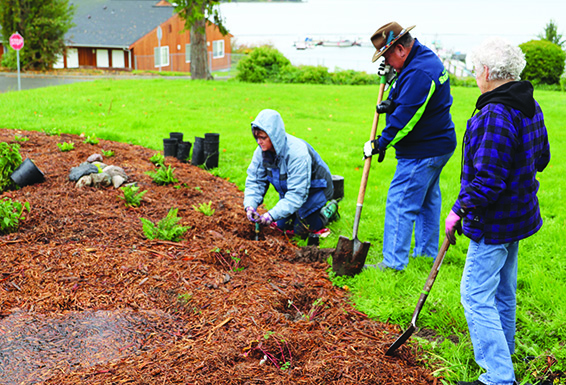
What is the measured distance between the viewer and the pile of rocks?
6517 mm

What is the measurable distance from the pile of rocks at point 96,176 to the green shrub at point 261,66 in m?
19.2

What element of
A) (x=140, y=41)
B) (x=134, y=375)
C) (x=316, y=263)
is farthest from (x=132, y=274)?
(x=140, y=41)

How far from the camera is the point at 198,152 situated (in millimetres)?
8461

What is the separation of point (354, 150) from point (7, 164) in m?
6.14

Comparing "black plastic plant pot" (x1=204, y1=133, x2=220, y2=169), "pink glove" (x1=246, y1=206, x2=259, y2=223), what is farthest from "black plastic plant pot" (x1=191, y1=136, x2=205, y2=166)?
"pink glove" (x1=246, y1=206, x2=259, y2=223)

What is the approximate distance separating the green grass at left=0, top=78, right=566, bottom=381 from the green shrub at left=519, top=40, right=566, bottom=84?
6.38 metres

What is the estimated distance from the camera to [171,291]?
158 inches

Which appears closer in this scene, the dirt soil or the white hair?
the white hair

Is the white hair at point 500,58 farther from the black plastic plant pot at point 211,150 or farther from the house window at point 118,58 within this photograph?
the house window at point 118,58

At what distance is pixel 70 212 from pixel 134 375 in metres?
3.14

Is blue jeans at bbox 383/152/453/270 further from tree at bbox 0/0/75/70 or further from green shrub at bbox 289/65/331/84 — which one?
tree at bbox 0/0/75/70

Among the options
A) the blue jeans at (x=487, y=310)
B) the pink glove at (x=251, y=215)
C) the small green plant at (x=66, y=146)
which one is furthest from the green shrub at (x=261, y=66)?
the blue jeans at (x=487, y=310)

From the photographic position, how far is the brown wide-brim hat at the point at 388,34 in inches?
168

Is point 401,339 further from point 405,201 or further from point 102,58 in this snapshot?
point 102,58
